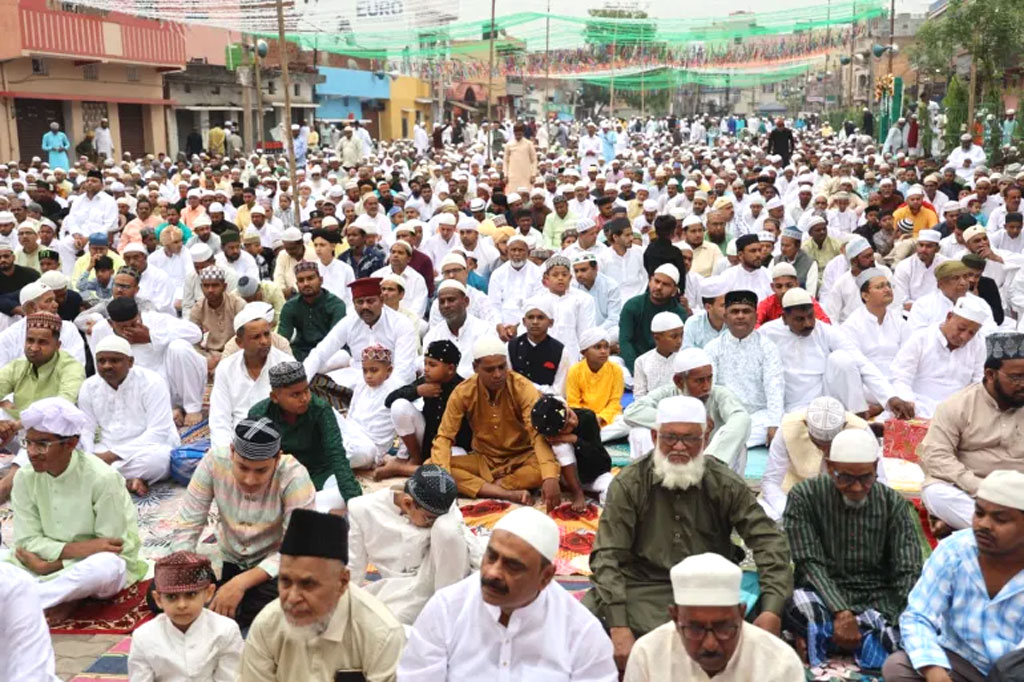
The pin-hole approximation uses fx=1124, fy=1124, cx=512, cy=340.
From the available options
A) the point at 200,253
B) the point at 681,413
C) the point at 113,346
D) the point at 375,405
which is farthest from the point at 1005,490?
the point at 200,253

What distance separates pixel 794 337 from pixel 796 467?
1483 millimetres

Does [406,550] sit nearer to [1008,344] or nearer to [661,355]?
[661,355]

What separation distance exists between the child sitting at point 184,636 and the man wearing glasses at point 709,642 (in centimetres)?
128

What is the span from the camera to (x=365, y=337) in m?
6.57

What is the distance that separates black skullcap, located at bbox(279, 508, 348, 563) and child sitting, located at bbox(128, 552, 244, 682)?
2.08ft

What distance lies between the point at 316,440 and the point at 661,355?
75.8 inches

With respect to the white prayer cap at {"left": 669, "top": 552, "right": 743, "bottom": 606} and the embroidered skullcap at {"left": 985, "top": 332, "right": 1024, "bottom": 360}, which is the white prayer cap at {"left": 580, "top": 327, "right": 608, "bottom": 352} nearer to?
the embroidered skullcap at {"left": 985, "top": 332, "right": 1024, "bottom": 360}

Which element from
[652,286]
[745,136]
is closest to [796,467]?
[652,286]

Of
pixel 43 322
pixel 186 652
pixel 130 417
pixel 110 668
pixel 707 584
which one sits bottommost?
pixel 110 668

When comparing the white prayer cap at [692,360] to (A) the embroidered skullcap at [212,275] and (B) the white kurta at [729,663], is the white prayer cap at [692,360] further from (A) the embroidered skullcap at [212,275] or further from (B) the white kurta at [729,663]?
(A) the embroidered skullcap at [212,275]

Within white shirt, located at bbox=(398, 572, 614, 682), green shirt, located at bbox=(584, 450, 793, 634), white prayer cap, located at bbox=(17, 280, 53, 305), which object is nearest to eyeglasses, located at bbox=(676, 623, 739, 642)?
white shirt, located at bbox=(398, 572, 614, 682)

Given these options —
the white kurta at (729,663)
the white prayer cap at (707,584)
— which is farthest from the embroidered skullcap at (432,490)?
the white prayer cap at (707,584)

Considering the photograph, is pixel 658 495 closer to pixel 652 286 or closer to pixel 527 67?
pixel 652 286

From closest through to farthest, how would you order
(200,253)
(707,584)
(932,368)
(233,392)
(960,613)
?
(707,584) → (960,613) → (233,392) → (932,368) → (200,253)
